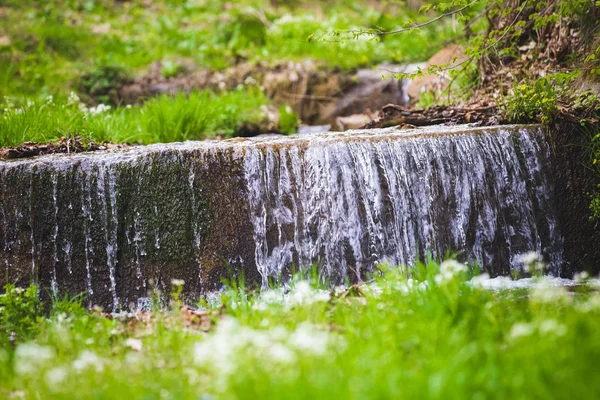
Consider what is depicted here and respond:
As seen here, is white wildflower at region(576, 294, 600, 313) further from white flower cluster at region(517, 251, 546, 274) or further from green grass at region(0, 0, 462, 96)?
green grass at region(0, 0, 462, 96)

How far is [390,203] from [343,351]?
2.35 m

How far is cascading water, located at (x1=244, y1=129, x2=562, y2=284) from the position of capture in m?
4.47

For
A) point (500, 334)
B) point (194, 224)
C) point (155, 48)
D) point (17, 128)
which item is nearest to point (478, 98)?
point (194, 224)

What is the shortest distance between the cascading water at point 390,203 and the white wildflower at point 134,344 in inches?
65.9

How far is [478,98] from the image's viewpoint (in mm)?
6277

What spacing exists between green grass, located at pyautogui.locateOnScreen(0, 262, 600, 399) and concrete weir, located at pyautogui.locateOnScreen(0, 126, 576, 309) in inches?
50.0

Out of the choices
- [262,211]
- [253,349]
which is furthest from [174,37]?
[253,349]

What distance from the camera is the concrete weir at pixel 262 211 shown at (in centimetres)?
434

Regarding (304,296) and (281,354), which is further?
(304,296)

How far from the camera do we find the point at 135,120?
6641 mm

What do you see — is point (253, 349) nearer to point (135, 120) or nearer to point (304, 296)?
point (304, 296)

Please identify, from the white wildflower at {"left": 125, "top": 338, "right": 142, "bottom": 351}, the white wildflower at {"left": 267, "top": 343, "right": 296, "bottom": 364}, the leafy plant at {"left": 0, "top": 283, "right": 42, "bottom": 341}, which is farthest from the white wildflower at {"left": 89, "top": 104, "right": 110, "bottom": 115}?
the white wildflower at {"left": 267, "top": 343, "right": 296, "bottom": 364}

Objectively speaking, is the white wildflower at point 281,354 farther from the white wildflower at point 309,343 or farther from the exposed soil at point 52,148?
the exposed soil at point 52,148

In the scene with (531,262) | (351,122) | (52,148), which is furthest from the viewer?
(351,122)
